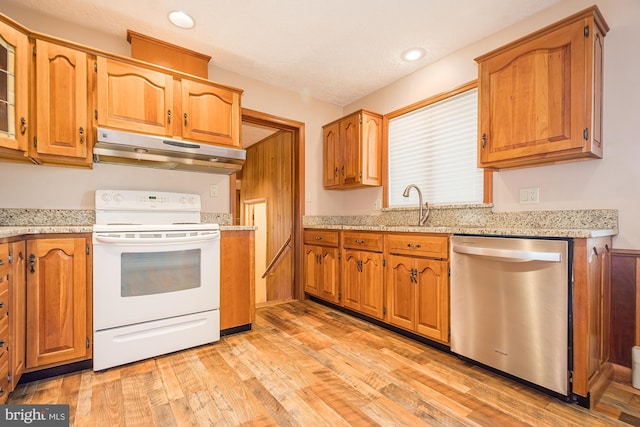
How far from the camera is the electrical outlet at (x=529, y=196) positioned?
7.04 feet

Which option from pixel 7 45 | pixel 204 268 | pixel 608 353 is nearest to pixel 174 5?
pixel 7 45

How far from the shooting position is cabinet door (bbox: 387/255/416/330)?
7.56ft

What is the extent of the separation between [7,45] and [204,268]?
1769 millimetres

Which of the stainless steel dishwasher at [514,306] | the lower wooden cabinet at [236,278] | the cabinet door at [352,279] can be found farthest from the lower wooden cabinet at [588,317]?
the lower wooden cabinet at [236,278]

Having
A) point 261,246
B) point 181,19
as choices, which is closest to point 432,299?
point 181,19

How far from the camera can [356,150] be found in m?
3.26

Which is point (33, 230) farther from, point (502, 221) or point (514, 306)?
point (502, 221)

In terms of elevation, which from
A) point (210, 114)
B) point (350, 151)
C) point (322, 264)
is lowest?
point (322, 264)

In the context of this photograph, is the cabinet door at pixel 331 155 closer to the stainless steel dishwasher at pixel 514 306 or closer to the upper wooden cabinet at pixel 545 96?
the upper wooden cabinet at pixel 545 96

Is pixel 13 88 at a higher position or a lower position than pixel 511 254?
higher

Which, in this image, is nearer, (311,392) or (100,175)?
(311,392)

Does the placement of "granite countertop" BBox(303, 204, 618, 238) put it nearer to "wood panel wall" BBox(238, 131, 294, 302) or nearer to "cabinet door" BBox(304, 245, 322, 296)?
"cabinet door" BBox(304, 245, 322, 296)

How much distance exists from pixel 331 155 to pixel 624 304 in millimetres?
2739

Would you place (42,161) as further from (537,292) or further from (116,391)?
(537,292)
